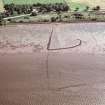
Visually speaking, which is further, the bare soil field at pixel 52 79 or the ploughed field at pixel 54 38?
the ploughed field at pixel 54 38

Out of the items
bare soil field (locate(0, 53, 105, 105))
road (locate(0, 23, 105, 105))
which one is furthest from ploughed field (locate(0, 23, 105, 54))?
bare soil field (locate(0, 53, 105, 105))

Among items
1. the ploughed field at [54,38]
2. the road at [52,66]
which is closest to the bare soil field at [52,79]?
the road at [52,66]

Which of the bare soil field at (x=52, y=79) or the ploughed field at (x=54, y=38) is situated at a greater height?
the ploughed field at (x=54, y=38)

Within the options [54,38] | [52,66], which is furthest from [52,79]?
[54,38]

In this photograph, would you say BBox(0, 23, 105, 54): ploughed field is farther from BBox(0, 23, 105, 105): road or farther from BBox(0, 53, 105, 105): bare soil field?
BBox(0, 53, 105, 105): bare soil field

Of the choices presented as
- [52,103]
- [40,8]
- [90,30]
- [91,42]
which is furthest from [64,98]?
[40,8]

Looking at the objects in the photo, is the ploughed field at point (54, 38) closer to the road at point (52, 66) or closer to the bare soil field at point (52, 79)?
the road at point (52, 66)

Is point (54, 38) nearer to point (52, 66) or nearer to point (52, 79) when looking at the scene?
point (52, 66)

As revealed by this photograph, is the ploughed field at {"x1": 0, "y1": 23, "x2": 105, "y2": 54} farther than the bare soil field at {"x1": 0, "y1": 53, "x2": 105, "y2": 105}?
Yes
